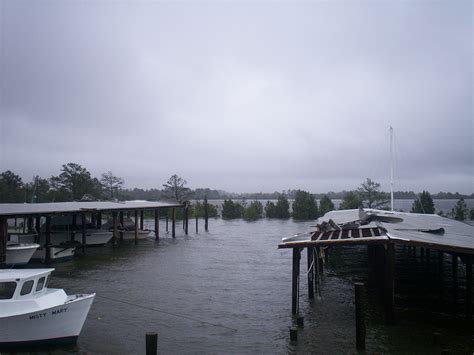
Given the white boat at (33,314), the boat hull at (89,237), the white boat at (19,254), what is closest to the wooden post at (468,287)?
the white boat at (33,314)

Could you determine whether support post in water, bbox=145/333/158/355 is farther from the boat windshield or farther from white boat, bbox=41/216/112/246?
white boat, bbox=41/216/112/246

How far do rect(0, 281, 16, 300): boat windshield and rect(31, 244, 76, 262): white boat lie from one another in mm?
16942

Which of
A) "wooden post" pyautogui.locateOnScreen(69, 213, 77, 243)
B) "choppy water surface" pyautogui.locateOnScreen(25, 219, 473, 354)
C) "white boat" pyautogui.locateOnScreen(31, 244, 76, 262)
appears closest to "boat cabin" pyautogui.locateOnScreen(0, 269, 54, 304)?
"choppy water surface" pyautogui.locateOnScreen(25, 219, 473, 354)

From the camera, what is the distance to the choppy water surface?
45.2 ft

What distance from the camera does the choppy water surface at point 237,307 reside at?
1377cm

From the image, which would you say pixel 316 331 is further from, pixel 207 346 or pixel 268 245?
pixel 268 245

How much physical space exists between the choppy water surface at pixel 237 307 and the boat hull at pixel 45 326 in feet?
1.89

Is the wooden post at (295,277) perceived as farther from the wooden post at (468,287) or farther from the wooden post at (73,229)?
the wooden post at (73,229)

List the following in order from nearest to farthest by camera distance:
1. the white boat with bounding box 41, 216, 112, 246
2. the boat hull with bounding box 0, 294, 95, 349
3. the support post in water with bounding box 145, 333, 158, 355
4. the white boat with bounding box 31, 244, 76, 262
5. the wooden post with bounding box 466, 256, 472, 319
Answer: the support post in water with bounding box 145, 333, 158, 355, the boat hull with bounding box 0, 294, 95, 349, the wooden post with bounding box 466, 256, 472, 319, the white boat with bounding box 31, 244, 76, 262, the white boat with bounding box 41, 216, 112, 246

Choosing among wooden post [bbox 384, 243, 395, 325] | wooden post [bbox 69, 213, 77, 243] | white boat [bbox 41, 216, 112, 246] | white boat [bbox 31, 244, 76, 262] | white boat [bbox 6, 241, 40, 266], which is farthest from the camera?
Answer: white boat [bbox 41, 216, 112, 246]

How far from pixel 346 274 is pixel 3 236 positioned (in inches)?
844

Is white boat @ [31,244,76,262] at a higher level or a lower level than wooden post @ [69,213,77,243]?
lower

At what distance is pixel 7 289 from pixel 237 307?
9408 mm

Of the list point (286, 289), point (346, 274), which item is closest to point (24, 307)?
point (286, 289)
